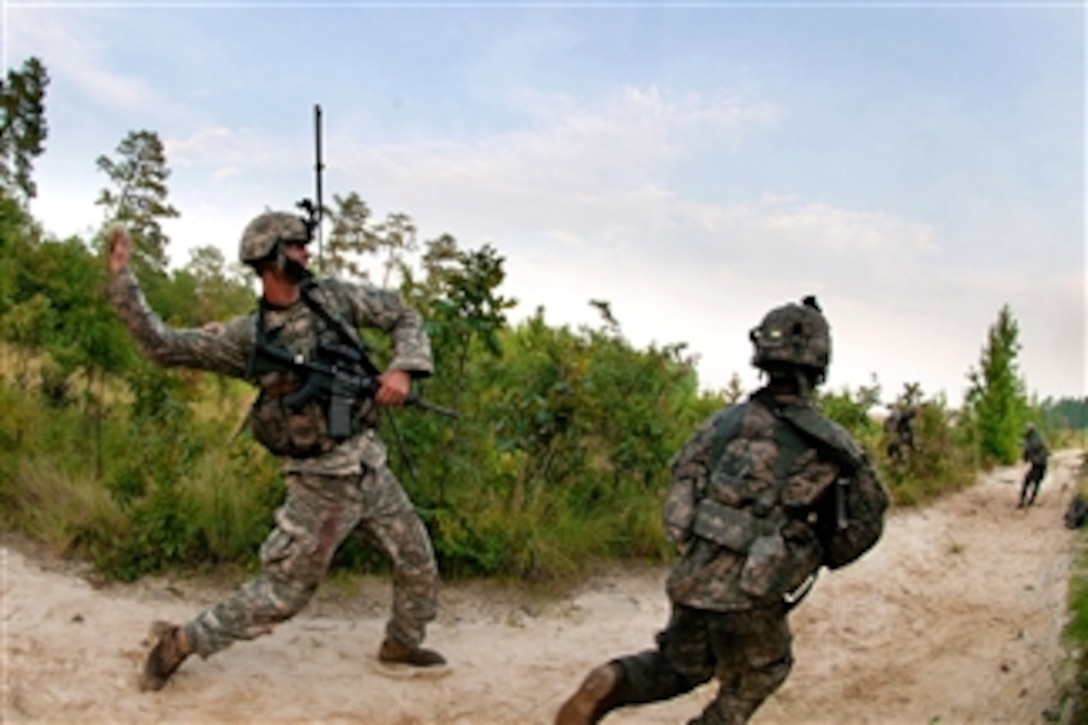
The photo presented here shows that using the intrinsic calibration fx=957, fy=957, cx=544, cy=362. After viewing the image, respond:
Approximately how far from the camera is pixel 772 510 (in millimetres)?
4023

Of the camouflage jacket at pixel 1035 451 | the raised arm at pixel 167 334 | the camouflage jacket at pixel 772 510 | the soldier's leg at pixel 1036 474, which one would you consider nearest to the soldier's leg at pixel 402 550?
the raised arm at pixel 167 334

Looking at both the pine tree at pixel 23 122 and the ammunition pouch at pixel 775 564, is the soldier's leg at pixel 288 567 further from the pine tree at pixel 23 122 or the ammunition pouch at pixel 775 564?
the pine tree at pixel 23 122

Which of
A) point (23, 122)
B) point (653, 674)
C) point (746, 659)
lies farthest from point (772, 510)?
point (23, 122)

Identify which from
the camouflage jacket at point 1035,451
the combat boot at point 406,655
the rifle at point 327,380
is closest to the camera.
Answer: the rifle at point 327,380

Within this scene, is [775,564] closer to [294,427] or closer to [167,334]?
[294,427]

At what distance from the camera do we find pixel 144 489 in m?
7.09

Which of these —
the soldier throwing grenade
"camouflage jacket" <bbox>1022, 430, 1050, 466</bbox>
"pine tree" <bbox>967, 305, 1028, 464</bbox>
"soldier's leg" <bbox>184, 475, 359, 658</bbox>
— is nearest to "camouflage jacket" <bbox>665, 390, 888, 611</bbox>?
the soldier throwing grenade

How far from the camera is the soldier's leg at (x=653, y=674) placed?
412 cm

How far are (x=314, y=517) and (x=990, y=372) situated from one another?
18.1 meters

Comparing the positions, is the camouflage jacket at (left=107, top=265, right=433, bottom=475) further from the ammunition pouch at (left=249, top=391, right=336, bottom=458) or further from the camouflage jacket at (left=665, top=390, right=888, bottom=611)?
the camouflage jacket at (left=665, top=390, right=888, bottom=611)

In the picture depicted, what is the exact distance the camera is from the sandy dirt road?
5.01m

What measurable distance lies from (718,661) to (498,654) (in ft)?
7.43

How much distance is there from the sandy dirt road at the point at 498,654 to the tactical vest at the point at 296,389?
139cm

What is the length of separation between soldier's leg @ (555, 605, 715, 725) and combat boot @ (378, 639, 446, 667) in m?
1.60
